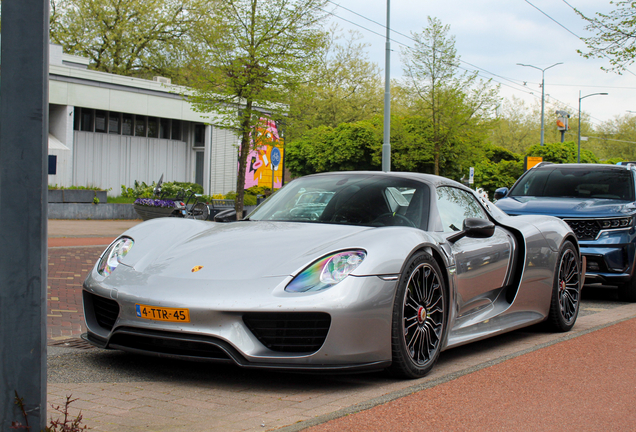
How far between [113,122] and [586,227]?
23.5 meters

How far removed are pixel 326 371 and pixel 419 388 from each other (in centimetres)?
59

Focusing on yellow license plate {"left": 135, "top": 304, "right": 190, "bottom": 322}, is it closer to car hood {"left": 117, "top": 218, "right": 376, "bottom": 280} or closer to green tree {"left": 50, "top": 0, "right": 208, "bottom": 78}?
car hood {"left": 117, "top": 218, "right": 376, "bottom": 280}

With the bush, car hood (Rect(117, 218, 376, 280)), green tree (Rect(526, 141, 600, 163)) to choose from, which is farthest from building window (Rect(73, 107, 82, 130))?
green tree (Rect(526, 141, 600, 163))

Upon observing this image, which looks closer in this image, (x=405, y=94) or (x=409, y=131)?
(x=405, y=94)

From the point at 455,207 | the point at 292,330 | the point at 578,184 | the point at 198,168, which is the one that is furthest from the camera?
the point at 198,168

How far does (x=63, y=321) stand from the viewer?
5844 millimetres

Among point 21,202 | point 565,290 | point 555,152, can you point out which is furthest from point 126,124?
point 21,202

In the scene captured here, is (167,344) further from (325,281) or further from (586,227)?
(586,227)

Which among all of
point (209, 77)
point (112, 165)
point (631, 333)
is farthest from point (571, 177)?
point (112, 165)

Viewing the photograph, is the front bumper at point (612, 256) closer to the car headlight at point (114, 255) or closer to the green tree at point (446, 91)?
the car headlight at point (114, 255)

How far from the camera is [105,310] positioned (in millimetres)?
4105

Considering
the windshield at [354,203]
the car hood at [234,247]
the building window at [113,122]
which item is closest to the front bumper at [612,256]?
the windshield at [354,203]

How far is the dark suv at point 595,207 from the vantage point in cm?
812

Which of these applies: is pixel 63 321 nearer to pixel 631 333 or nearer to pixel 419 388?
pixel 419 388
